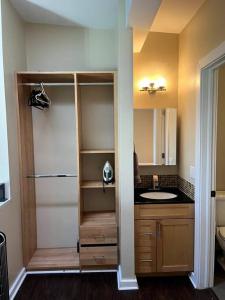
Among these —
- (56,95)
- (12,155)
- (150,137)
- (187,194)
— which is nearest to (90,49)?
(56,95)

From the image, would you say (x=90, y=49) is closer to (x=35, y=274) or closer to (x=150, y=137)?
(x=150, y=137)

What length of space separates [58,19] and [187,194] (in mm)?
2478

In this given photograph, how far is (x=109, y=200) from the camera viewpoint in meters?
2.91

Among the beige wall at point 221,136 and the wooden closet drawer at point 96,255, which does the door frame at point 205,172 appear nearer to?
the beige wall at point 221,136

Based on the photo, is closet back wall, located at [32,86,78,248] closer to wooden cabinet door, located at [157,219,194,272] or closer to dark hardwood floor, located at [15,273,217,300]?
dark hardwood floor, located at [15,273,217,300]

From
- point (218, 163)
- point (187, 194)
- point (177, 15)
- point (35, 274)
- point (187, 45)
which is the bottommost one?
point (35, 274)

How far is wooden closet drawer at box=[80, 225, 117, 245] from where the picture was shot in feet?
8.19

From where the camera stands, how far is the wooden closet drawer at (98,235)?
250 cm

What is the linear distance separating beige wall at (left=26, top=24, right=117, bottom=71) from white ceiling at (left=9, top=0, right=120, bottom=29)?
0.08m

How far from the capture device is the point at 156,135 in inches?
113

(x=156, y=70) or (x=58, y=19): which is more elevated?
(x=58, y=19)

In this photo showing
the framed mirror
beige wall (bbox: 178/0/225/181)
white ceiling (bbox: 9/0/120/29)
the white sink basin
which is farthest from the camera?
the framed mirror

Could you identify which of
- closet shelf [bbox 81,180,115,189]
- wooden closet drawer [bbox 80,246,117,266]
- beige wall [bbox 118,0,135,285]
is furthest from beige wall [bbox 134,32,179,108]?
wooden closet drawer [bbox 80,246,117,266]

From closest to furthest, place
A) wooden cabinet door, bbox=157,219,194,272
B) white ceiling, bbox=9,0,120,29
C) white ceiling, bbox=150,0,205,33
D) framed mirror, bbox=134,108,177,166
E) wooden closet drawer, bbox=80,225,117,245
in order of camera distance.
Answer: white ceiling, bbox=150,0,205,33 < white ceiling, bbox=9,0,120,29 < wooden cabinet door, bbox=157,219,194,272 < wooden closet drawer, bbox=80,225,117,245 < framed mirror, bbox=134,108,177,166
